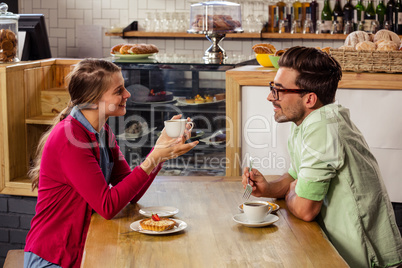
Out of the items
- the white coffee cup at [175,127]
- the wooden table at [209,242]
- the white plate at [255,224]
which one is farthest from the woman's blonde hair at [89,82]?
the white plate at [255,224]

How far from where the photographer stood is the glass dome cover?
12.5 feet

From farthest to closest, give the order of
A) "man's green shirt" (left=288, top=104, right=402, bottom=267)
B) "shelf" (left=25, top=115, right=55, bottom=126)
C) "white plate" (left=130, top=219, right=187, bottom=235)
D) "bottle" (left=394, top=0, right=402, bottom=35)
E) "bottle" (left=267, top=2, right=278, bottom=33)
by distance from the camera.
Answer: "bottle" (left=267, top=2, right=278, bottom=33), "bottle" (left=394, top=0, right=402, bottom=35), "shelf" (left=25, top=115, right=55, bottom=126), "man's green shirt" (left=288, top=104, right=402, bottom=267), "white plate" (left=130, top=219, right=187, bottom=235)

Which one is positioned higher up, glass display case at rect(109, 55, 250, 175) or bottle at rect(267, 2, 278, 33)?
bottle at rect(267, 2, 278, 33)

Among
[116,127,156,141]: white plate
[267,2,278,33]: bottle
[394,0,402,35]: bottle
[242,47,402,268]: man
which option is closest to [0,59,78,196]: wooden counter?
[116,127,156,141]: white plate

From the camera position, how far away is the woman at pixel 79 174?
2.18m

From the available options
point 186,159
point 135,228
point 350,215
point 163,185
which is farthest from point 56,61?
point 350,215

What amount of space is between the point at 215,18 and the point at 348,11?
9.85ft

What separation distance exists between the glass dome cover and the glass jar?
1.19m

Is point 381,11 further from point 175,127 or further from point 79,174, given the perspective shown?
point 79,174

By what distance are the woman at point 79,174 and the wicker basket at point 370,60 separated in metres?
1.38

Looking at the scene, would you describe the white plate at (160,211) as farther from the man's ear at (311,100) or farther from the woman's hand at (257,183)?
the man's ear at (311,100)

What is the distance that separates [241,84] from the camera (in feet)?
11.2

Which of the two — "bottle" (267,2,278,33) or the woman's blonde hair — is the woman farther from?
"bottle" (267,2,278,33)

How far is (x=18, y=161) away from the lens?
3.79 metres
